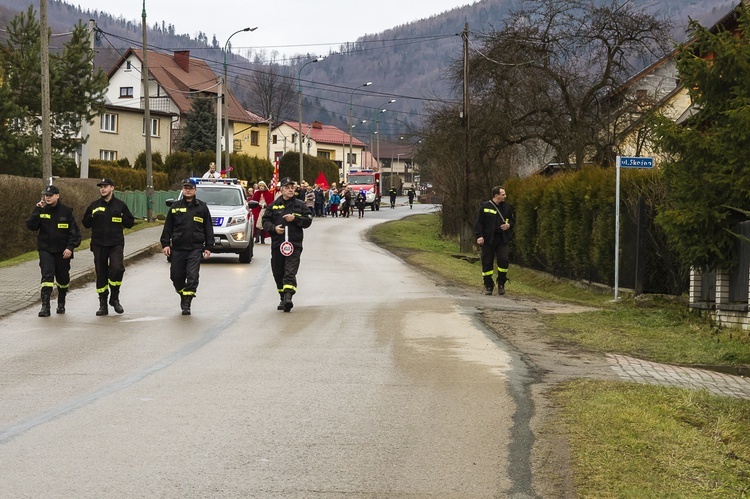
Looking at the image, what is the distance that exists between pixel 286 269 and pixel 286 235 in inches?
20.4

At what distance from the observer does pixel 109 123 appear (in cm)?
7238

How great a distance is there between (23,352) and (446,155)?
3612 centimetres

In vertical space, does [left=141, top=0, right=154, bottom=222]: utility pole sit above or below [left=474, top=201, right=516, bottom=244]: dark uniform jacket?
above

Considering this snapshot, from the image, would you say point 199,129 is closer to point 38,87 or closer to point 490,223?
point 38,87

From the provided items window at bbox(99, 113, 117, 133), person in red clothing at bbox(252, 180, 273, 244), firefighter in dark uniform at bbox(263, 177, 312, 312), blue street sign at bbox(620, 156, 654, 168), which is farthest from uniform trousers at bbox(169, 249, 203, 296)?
window at bbox(99, 113, 117, 133)

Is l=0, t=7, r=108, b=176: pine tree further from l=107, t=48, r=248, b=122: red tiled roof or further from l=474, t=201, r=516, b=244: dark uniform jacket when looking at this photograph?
l=107, t=48, r=248, b=122: red tiled roof

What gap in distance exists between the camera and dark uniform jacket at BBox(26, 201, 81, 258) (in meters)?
15.8

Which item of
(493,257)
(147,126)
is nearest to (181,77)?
(147,126)

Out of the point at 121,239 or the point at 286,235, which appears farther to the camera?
the point at 286,235

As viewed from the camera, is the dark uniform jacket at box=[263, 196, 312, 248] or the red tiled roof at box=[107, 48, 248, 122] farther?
the red tiled roof at box=[107, 48, 248, 122]

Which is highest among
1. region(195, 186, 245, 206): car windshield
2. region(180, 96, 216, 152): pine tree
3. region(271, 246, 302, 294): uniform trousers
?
region(180, 96, 216, 152): pine tree

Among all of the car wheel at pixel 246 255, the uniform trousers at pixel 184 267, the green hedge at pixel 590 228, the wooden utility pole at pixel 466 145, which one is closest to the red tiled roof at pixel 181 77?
the wooden utility pole at pixel 466 145

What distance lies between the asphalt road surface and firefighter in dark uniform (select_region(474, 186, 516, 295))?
12.0ft

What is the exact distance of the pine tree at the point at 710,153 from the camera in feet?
53.8
